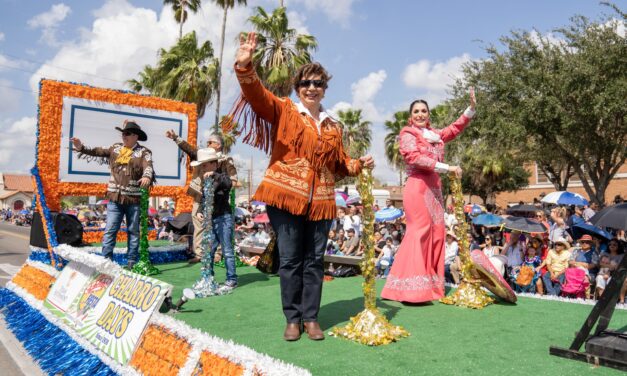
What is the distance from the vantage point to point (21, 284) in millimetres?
5578

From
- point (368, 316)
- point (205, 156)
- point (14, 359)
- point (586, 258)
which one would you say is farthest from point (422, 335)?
point (586, 258)

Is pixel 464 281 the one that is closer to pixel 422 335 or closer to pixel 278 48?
pixel 422 335

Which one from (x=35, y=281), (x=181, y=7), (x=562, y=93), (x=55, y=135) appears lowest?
(x=35, y=281)

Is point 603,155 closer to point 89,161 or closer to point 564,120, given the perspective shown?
point 564,120

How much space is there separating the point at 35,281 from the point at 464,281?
498 cm

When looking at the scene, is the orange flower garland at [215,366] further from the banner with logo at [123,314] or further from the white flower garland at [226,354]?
the banner with logo at [123,314]

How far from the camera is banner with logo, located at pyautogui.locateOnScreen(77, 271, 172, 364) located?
3061 mm

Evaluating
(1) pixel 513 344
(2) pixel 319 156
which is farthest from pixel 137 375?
(1) pixel 513 344

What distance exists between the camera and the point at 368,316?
2980 mm

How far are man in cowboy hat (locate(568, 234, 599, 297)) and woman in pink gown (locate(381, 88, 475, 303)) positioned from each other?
119 inches

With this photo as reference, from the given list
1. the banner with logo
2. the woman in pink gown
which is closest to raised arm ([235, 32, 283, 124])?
the banner with logo

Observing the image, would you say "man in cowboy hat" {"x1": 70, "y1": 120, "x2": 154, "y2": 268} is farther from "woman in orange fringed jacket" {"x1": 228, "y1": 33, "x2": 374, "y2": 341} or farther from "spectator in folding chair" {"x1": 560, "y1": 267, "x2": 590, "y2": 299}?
"spectator in folding chair" {"x1": 560, "y1": 267, "x2": 590, "y2": 299}

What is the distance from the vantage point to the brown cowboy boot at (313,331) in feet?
9.62

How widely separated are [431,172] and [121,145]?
13.4ft
